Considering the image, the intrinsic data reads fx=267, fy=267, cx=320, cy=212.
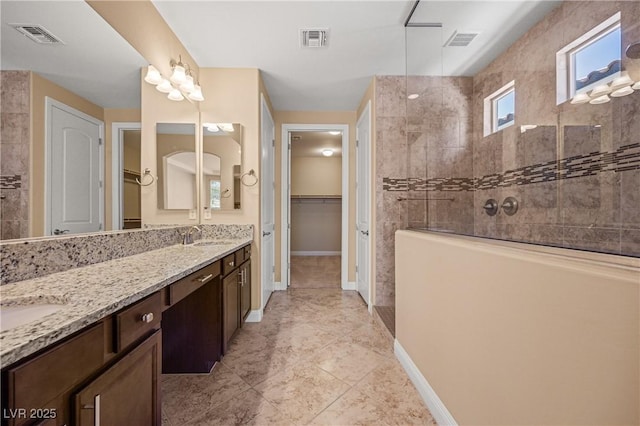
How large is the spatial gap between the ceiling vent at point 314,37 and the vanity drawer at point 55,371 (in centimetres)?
224

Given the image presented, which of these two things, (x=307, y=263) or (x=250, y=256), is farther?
(x=307, y=263)

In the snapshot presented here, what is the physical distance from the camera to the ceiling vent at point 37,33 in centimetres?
96

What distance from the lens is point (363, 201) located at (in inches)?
126

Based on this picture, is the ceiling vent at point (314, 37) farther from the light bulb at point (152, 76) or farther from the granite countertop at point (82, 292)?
the granite countertop at point (82, 292)

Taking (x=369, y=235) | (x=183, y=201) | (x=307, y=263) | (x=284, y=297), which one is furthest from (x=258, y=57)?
(x=307, y=263)

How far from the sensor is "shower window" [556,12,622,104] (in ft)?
5.08

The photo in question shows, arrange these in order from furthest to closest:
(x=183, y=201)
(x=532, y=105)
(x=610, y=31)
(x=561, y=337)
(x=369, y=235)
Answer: (x=369, y=235) < (x=183, y=201) < (x=532, y=105) < (x=610, y=31) < (x=561, y=337)

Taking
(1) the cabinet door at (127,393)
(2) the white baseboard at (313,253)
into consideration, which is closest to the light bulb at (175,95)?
(1) the cabinet door at (127,393)

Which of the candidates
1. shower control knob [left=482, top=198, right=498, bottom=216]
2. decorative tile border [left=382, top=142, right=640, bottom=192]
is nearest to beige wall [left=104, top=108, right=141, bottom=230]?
decorative tile border [left=382, top=142, right=640, bottom=192]

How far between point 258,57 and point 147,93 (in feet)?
3.52

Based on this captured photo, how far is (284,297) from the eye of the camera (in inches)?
133

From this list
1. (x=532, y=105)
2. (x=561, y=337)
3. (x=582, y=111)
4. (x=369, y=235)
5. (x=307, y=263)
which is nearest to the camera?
(x=561, y=337)

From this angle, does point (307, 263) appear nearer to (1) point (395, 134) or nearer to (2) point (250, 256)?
(2) point (250, 256)

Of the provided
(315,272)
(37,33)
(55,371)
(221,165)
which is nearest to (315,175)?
(315,272)
